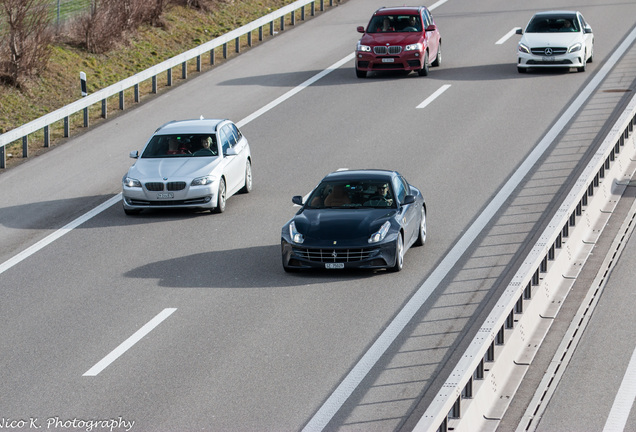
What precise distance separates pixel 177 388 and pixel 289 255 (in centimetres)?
466

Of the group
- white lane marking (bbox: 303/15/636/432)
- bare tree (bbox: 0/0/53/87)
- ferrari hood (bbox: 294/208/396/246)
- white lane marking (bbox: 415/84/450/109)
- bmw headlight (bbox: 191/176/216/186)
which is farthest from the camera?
bare tree (bbox: 0/0/53/87)

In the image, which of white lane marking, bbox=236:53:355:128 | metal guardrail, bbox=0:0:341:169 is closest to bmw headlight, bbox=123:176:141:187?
metal guardrail, bbox=0:0:341:169

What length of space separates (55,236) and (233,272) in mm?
4088

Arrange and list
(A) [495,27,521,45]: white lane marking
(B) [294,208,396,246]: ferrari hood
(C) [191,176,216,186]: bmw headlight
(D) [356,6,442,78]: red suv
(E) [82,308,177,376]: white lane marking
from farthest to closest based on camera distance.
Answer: (A) [495,27,521,45]: white lane marking < (D) [356,6,442,78]: red suv < (C) [191,176,216,186]: bmw headlight < (B) [294,208,396,246]: ferrari hood < (E) [82,308,177,376]: white lane marking

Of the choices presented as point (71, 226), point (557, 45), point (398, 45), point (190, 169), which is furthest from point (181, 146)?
point (557, 45)

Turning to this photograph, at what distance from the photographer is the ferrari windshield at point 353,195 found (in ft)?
56.7

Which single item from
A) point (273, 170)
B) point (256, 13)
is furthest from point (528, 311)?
point (256, 13)

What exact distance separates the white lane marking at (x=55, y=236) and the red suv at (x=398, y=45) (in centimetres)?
1142

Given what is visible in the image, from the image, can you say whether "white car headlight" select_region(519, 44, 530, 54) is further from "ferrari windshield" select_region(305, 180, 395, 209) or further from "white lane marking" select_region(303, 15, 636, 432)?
"ferrari windshield" select_region(305, 180, 395, 209)

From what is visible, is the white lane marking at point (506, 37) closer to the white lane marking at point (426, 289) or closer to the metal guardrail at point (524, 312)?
the white lane marking at point (426, 289)

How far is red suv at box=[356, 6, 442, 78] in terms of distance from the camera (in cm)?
3152

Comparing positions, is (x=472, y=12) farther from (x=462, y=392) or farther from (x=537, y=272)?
(x=462, y=392)

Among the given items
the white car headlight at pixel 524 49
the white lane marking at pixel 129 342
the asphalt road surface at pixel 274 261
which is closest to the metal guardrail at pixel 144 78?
the asphalt road surface at pixel 274 261

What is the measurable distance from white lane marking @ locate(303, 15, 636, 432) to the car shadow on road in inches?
46.3
